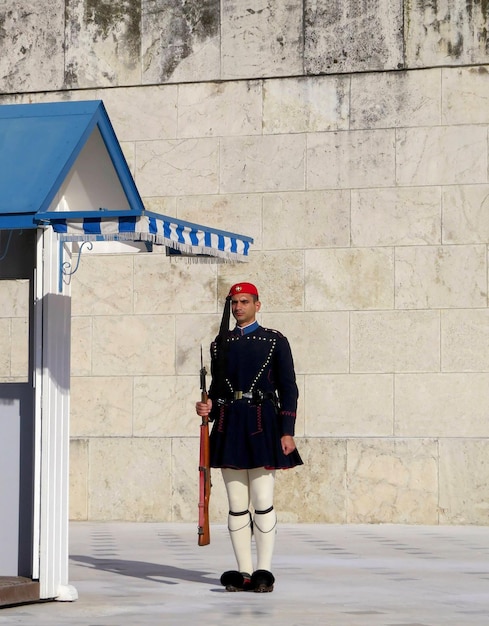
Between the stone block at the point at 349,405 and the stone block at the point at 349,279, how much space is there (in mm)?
814

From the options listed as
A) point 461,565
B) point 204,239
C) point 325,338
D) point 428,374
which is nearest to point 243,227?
point 325,338

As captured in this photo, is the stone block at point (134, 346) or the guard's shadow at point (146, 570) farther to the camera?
the stone block at point (134, 346)

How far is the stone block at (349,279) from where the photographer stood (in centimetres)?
1584

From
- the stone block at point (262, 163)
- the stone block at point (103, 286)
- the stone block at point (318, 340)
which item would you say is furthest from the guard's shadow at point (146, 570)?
the stone block at point (262, 163)

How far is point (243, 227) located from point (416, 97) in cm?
242

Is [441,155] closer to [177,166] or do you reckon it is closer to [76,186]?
[177,166]

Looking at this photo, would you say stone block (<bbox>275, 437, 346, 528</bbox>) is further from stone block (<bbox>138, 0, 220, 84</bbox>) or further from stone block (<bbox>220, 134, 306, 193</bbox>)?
stone block (<bbox>138, 0, 220, 84</bbox>)

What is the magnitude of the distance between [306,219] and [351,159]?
839 mm

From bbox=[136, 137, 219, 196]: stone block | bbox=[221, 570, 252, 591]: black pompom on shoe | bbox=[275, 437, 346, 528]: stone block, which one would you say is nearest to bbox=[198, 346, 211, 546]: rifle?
bbox=[221, 570, 252, 591]: black pompom on shoe

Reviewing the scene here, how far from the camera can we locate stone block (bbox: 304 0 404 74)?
16.1 metres

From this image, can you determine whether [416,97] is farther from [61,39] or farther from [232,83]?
[61,39]

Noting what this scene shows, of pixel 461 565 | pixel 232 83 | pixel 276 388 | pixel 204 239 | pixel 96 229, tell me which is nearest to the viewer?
pixel 96 229

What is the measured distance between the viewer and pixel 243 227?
16266mm

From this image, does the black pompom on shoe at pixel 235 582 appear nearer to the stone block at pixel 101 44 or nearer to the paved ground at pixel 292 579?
the paved ground at pixel 292 579
